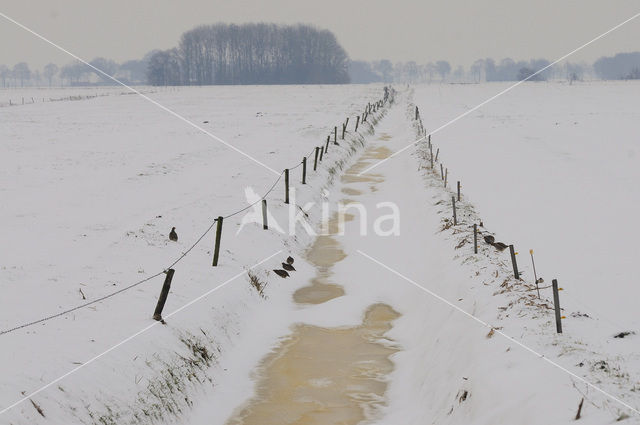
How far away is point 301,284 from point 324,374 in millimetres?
4939

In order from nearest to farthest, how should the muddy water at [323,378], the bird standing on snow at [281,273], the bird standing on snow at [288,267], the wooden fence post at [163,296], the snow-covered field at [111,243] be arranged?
the snow-covered field at [111,243] < the muddy water at [323,378] < the wooden fence post at [163,296] < the bird standing on snow at [281,273] < the bird standing on snow at [288,267]

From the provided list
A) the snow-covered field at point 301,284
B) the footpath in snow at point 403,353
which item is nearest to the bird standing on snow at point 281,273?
the snow-covered field at point 301,284

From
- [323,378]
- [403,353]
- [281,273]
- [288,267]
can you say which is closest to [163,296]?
[323,378]

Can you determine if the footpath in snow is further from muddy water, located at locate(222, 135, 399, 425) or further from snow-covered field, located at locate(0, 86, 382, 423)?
snow-covered field, located at locate(0, 86, 382, 423)

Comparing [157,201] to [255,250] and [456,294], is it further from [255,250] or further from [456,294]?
[456,294]

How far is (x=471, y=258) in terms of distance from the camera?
1491 centimetres

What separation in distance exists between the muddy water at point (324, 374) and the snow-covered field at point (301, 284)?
29 centimetres

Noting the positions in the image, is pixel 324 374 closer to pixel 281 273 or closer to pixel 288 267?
pixel 281 273

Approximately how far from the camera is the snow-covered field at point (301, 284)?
352 inches

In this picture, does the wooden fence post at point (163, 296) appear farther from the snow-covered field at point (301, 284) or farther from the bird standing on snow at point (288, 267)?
the bird standing on snow at point (288, 267)

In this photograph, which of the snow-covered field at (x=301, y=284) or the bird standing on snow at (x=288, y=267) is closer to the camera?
the snow-covered field at (x=301, y=284)

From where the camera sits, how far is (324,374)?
11805mm

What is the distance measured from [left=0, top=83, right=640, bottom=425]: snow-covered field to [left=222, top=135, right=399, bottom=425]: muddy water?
0.94ft

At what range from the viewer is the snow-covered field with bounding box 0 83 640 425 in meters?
8.95
